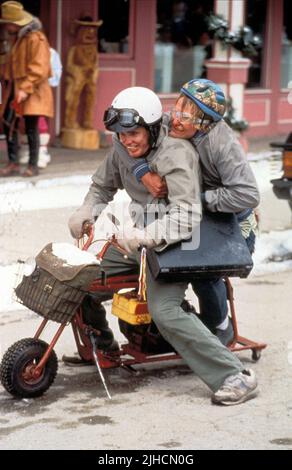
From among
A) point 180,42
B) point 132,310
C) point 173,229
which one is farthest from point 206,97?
point 180,42

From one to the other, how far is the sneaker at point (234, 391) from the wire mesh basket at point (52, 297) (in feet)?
2.79

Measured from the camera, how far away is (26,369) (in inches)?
229

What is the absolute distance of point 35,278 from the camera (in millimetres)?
5809

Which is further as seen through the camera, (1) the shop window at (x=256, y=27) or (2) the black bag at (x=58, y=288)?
(1) the shop window at (x=256, y=27)

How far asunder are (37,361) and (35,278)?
429mm

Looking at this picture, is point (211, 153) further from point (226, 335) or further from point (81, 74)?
point (81, 74)

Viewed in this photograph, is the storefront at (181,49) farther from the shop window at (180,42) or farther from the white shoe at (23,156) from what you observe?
the white shoe at (23,156)

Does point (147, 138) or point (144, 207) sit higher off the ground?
point (147, 138)

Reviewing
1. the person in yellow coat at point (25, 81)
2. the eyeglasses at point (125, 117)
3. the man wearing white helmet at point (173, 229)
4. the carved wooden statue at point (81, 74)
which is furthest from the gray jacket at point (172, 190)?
the carved wooden statue at point (81, 74)

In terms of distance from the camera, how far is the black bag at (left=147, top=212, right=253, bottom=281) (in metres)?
5.80

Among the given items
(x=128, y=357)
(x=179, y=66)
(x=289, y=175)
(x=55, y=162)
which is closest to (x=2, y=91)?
(x=55, y=162)

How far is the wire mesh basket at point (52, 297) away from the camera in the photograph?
18.7 feet

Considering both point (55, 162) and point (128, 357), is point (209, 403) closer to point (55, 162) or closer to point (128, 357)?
point (128, 357)

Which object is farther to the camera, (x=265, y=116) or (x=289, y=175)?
(x=265, y=116)
